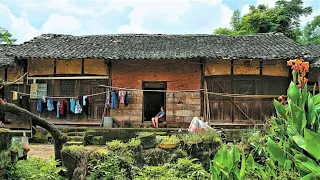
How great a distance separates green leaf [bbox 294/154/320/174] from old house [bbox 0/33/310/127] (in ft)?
39.7

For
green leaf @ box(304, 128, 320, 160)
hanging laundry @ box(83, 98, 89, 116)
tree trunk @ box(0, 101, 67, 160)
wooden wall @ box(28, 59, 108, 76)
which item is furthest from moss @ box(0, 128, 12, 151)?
wooden wall @ box(28, 59, 108, 76)

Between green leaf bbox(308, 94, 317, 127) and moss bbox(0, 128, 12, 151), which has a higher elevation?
green leaf bbox(308, 94, 317, 127)

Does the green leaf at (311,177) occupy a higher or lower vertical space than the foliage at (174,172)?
higher

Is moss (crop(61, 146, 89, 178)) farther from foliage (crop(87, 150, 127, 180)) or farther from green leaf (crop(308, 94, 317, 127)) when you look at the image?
green leaf (crop(308, 94, 317, 127))

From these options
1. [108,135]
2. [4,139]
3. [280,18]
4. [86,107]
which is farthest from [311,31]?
[4,139]

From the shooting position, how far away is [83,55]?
14.5 meters

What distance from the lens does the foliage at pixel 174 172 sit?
292 inches

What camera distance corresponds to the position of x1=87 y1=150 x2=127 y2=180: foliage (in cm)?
743

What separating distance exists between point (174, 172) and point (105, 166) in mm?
1543

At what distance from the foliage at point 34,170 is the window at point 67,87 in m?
7.64

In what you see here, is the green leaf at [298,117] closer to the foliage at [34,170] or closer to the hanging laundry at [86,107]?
the foliage at [34,170]

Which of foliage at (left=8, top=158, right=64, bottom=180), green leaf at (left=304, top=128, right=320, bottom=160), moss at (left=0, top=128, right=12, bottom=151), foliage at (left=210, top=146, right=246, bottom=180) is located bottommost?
foliage at (left=8, top=158, right=64, bottom=180)

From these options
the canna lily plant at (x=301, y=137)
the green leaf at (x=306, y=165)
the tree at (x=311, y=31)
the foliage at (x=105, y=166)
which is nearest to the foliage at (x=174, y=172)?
the foliage at (x=105, y=166)

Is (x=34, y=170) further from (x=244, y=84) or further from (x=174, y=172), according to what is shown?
(x=244, y=84)
